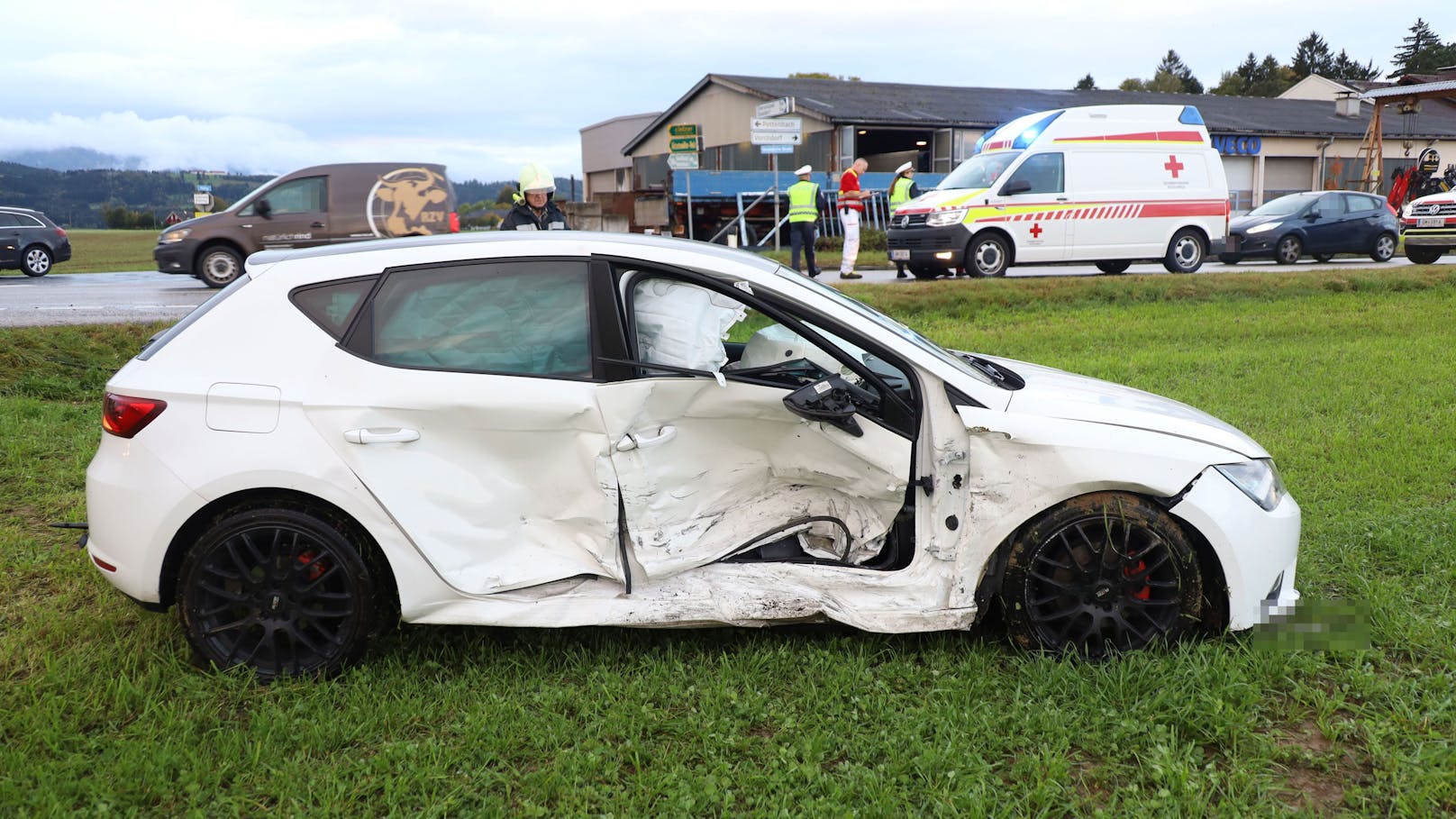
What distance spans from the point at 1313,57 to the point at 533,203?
329 ft

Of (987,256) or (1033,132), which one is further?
(1033,132)

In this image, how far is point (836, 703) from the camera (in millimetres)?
3260

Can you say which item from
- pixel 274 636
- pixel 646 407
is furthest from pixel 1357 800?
pixel 274 636

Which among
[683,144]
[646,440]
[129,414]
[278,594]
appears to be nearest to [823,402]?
[646,440]

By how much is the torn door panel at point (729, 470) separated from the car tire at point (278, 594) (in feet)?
3.12

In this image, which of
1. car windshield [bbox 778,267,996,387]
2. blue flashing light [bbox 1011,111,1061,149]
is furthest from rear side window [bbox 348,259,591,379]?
blue flashing light [bbox 1011,111,1061,149]

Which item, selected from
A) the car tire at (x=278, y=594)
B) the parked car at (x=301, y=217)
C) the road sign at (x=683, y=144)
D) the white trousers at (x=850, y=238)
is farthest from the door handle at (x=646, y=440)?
the road sign at (x=683, y=144)

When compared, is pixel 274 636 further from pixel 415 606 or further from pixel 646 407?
pixel 646 407

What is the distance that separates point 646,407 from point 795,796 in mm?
1355

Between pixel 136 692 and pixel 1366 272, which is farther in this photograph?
pixel 1366 272

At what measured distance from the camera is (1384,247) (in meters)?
19.5

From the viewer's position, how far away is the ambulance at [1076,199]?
48.6 ft

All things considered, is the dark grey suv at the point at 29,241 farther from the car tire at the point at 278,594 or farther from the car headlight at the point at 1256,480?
the car headlight at the point at 1256,480

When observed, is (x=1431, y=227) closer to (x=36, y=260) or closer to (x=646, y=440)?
(x=646, y=440)
